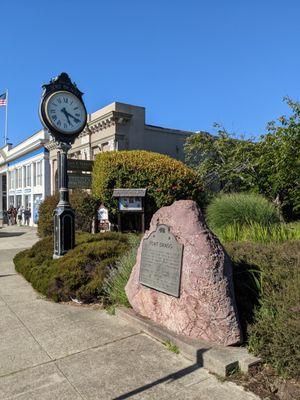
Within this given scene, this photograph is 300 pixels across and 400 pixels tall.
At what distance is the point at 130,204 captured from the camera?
13.4 metres

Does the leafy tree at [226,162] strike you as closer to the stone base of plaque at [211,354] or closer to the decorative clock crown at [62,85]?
the decorative clock crown at [62,85]

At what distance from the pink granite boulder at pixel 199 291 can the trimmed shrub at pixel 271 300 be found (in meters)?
0.30

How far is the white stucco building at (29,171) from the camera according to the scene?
32.6 meters

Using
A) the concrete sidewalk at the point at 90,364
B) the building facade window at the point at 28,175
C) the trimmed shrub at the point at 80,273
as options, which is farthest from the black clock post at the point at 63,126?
the building facade window at the point at 28,175

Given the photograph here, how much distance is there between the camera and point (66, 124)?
8.85m

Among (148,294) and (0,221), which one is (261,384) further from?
(0,221)

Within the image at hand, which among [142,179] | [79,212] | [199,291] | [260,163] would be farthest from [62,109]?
[260,163]

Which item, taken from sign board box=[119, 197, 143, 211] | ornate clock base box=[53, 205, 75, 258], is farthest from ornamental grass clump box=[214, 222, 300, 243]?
sign board box=[119, 197, 143, 211]

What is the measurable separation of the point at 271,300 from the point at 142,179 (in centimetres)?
1144

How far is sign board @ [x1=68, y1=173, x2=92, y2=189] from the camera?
15609mm

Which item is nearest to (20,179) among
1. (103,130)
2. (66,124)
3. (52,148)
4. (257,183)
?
(52,148)

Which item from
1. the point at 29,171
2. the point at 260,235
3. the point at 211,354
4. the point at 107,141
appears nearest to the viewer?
the point at 211,354

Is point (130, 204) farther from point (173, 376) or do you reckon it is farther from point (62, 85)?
point (173, 376)

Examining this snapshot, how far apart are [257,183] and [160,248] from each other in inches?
505
